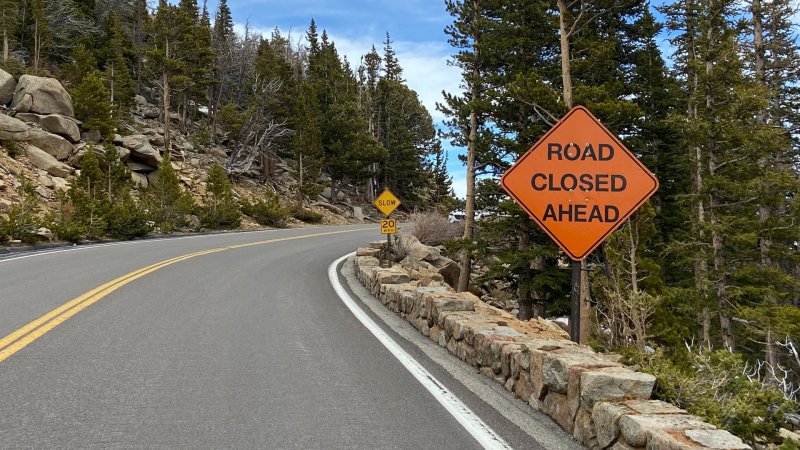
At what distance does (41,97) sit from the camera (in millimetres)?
32094

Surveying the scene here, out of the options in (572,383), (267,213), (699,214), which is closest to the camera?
(572,383)

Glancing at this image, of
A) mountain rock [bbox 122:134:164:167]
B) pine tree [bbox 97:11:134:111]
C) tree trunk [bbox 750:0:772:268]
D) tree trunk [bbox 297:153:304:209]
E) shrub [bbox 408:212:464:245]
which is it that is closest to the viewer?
tree trunk [bbox 750:0:772:268]

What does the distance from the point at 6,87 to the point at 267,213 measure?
17721mm

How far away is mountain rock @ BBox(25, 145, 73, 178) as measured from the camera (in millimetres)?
28406

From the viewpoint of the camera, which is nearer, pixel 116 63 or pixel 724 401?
pixel 724 401

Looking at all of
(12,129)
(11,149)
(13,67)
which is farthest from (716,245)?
(13,67)

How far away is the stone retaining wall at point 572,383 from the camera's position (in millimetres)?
3039

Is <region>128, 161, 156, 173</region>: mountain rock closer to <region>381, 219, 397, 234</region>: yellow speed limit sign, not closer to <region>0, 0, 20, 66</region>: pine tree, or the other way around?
<region>0, 0, 20, 66</region>: pine tree

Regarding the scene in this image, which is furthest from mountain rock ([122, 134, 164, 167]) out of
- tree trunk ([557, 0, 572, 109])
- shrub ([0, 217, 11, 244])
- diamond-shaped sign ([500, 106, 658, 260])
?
diamond-shaped sign ([500, 106, 658, 260])

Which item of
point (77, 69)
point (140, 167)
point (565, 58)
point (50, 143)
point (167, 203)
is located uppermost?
point (77, 69)

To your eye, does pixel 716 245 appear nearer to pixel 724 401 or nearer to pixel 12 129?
pixel 724 401

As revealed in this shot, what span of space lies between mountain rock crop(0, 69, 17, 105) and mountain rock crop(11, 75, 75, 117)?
1.06ft

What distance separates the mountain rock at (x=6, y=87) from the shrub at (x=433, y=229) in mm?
26558

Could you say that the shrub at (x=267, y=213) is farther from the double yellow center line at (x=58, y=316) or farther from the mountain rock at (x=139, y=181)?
the double yellow center line at (x=58, y=316)
